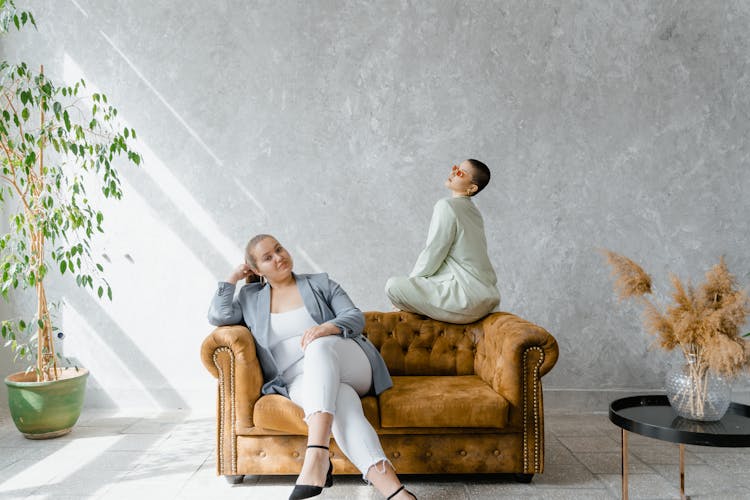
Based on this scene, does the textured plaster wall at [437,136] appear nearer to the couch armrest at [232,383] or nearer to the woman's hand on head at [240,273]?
the woman's hand on head at [240,273]

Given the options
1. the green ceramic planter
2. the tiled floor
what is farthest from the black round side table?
the green ceramic planter

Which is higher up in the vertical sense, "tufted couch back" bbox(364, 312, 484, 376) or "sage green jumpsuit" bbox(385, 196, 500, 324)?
"sage green jumpsuit" bbox(385, 196, 500, 324)

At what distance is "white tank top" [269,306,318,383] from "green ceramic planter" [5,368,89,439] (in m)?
1.47

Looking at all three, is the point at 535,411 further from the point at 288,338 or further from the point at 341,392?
the point at 288,338

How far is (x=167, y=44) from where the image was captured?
419 centimetres

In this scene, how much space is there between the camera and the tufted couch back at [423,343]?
342 centimetres

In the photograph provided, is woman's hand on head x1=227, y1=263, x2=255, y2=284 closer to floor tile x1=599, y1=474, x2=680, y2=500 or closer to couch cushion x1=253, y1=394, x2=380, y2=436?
couch cushion x1=253, y1=394, x2=380, y2=436

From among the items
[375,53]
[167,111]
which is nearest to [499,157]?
[375,53]

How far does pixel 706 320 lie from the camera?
226 centimetres

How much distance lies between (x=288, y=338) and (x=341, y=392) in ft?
1.43

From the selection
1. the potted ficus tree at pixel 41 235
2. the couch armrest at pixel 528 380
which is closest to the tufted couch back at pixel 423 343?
the couch armrest at pixel 528 380

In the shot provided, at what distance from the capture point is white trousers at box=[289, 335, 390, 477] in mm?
2547

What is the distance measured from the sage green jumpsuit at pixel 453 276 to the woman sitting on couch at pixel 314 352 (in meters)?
0.51

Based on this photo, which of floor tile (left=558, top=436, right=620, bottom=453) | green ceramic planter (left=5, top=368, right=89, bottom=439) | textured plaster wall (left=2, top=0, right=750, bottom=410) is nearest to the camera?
floor tile (left=558, top=436, right=620, bottom=453)
